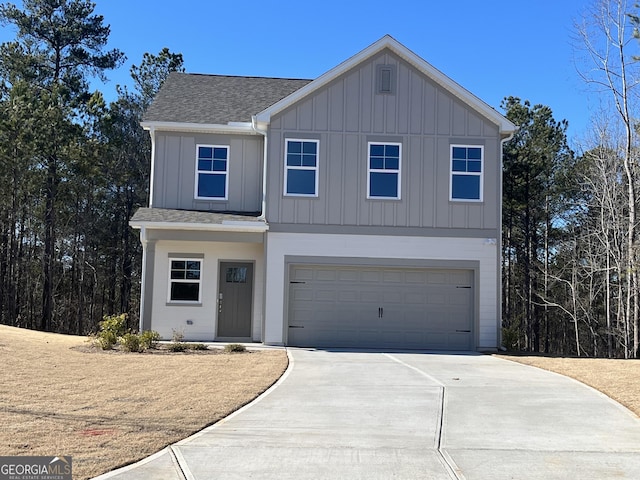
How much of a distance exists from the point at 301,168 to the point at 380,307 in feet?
14.2

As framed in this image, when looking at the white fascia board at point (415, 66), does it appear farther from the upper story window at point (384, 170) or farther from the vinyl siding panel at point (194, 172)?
the upper story window at point (384, 170)

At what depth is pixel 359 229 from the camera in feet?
57.9

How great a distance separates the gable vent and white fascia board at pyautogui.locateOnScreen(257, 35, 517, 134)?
17.5 inches

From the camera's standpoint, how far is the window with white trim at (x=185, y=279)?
18.2m

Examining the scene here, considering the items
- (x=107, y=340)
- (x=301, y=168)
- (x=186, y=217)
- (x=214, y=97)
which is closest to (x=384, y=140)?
(x=301, y=168)

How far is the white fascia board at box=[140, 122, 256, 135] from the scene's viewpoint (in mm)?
18578

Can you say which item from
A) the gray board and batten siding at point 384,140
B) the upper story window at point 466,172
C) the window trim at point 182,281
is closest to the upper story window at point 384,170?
the gray board and batten siding at point 384,140

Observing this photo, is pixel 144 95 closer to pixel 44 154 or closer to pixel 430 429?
pixel 44 154

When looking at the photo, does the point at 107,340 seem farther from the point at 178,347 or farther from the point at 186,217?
the point at 186,217

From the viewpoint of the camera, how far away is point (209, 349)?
15.9m

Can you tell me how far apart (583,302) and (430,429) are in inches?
968

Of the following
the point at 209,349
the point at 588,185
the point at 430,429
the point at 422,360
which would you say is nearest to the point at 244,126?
the point at 209,349

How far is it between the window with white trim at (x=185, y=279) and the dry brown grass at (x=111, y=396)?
3602mm

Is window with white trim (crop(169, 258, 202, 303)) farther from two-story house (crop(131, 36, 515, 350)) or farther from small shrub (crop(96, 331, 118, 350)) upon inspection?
small shrub (crop(96, 331, 118, 350))
